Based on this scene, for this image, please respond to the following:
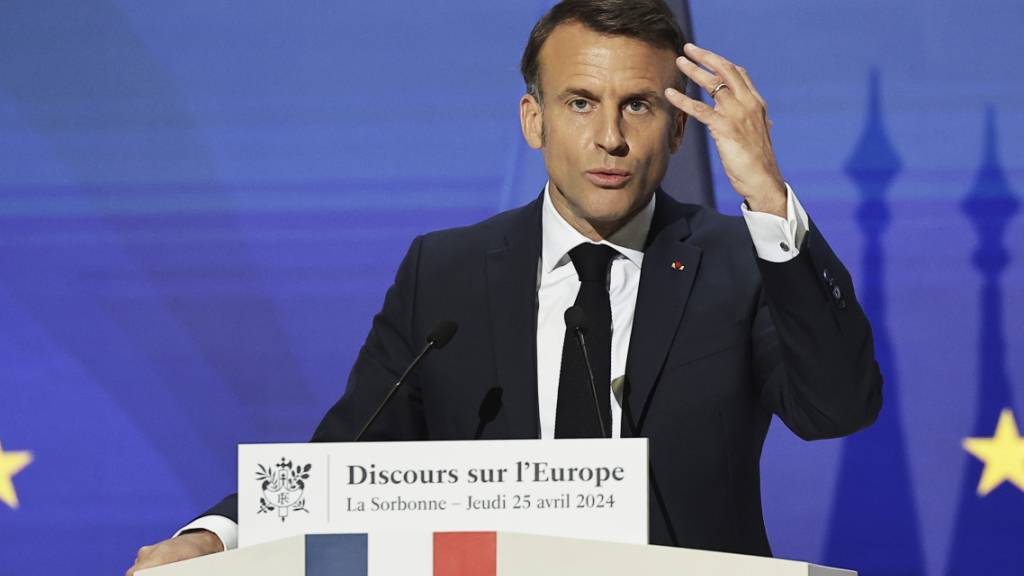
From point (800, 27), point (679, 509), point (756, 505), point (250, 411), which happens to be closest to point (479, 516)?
point (679, 509)

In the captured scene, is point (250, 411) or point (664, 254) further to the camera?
point (250, 411)

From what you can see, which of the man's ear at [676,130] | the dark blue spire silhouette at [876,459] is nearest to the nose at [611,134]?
the man's ear at [676,130]

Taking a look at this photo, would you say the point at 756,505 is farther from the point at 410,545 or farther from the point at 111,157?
the point at 111,157

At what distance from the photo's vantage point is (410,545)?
1.49m

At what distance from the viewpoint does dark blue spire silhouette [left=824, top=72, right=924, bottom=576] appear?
323 cm

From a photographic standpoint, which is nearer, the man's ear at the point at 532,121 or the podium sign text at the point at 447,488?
the podium sign text at the point at 447,488

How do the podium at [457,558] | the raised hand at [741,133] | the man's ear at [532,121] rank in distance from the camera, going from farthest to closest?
the man's ear at [532,121], the raised hand at [741,133], the podium at [457,558]

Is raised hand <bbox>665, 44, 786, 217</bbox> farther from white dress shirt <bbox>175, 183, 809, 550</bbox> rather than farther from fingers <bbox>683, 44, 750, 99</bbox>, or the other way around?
white dress shirt <bbox>175, 183, 809, 550</bbox>

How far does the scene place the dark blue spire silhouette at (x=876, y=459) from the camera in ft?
10.6

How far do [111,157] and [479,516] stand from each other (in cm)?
231

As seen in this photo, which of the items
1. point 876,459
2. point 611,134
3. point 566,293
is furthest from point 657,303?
point 876,459

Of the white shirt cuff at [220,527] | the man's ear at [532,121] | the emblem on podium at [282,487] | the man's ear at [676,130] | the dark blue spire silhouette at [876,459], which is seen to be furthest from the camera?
the dark blue spire silhouette at [876,459]

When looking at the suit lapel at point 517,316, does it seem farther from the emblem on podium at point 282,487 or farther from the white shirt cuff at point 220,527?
the emblem on podium at point 282,487

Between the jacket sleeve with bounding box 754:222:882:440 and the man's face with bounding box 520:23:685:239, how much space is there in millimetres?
390
